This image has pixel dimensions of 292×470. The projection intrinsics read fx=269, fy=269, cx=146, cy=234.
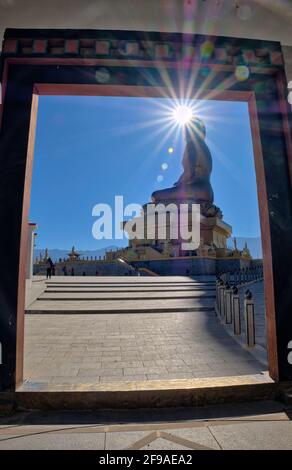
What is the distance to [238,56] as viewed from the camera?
386 cm

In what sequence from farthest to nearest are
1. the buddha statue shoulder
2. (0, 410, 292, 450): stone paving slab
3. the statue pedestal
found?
the buddha statue shoulder
the statue pedestal
(0, 410, 292, 450): stone paving slab

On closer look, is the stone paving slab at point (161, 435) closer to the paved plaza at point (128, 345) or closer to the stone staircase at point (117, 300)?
the paved plaza at point (128, 345)

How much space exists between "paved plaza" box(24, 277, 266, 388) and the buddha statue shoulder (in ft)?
93.5

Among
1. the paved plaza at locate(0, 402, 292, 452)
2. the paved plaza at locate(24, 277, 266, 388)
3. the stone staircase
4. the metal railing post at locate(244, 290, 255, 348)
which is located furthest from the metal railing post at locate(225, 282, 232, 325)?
the paved plaza at locate(0, 402, 292, 452)

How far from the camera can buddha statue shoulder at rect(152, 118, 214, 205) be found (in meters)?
37.7

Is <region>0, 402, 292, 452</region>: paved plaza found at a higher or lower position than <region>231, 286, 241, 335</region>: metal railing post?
lower

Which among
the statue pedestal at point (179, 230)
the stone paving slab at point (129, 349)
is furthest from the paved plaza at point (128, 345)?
the statue pedestal at point (179, 230)

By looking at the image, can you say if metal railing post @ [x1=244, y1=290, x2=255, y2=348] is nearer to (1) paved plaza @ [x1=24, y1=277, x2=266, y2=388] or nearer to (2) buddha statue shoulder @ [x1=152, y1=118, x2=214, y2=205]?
(1) paved plaza @ [x1=24, y1=277, x2=266, y2=388]

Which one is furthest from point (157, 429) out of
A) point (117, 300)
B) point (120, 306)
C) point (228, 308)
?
point (117, 300)

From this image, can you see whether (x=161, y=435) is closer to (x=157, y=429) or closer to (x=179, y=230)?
(x=157, y=429)

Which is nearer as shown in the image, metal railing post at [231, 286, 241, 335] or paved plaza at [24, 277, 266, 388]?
paved plaza at [24, 277, 266, 388]

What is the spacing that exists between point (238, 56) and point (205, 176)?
37133 mm

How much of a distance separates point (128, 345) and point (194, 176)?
117ft

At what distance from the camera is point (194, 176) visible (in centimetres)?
3906
